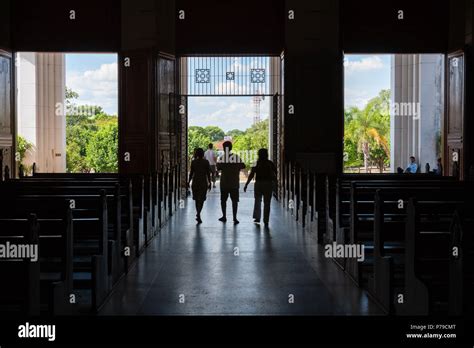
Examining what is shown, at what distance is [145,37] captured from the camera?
16312mm

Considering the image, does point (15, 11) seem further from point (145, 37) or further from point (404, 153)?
point (404, 153)

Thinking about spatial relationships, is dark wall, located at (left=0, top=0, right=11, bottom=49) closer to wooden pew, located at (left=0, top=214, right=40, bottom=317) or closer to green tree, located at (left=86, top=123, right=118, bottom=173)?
wooden pew, located at (left=0, top=214, right=40, bottom=317)

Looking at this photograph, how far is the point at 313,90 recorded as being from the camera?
16.8 m

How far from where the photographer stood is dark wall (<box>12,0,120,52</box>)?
54.5 feet

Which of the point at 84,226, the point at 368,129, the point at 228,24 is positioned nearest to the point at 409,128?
the point at 368,129

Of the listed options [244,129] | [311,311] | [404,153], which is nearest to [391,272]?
[311,311]

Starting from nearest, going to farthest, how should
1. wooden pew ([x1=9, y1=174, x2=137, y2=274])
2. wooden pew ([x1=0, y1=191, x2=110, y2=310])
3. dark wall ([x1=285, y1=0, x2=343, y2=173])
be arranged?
wooden pew ([x1=0, y1=191, x2=110, y2=310])
wooden pew ([x1=9, y1=174, x2=137, y2=274])
dark wall ([x1=285, y1=0, x2=343, y2=173])

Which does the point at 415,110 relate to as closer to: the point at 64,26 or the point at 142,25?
the point at 142,25

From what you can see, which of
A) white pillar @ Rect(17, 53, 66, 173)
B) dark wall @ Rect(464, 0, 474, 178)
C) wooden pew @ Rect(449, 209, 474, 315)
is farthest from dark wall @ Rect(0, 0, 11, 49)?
wooden pew @ Rect(449, 209, 474, 315)

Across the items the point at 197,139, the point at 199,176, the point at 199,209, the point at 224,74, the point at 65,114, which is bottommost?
the point at 199,209

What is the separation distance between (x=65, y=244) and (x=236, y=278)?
97.4 inches

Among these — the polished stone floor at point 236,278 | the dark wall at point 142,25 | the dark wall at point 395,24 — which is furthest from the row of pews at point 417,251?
the dark wall at point 142,25

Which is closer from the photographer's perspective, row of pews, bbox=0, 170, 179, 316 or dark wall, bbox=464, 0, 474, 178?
row of pews, bbox=0, 170, 179, 316

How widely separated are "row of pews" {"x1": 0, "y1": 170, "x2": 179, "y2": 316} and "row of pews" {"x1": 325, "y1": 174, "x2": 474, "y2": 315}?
8.95 feet
